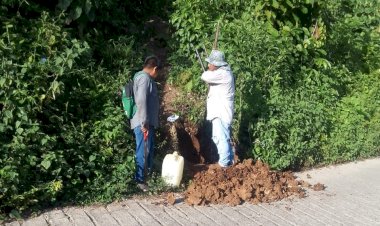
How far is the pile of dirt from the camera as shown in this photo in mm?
6324

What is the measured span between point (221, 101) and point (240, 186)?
1219 mm

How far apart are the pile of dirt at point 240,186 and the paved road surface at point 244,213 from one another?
0.11 metres

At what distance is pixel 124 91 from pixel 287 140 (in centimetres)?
288

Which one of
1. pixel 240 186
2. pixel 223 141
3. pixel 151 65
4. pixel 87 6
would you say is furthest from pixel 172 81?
pixel 240 186

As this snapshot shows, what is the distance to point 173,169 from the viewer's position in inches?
256

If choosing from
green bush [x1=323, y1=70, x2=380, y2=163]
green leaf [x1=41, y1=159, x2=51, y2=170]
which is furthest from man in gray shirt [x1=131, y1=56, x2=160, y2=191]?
green bush [x1=323, y1=70, x2=380, y2=163]

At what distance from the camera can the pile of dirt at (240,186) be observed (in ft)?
20.7

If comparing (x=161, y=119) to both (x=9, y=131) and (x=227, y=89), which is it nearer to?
(x=227, y=89)

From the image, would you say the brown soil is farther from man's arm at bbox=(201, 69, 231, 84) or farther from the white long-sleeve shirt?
man's arm at bbox=(201, 69, 231, 84)

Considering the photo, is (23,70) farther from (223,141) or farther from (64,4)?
(223,141)

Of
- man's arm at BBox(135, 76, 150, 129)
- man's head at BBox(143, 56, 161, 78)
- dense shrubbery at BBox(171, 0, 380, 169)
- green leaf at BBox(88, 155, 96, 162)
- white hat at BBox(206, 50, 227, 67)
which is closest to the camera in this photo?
green leaf at BBox(88, 155, 96, 162)

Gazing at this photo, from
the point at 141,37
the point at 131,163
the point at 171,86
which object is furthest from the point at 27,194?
the point at 141,37

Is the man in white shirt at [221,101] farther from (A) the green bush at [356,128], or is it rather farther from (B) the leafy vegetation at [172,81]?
(A) the green bush at [356,128]

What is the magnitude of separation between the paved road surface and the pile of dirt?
0.36ft
